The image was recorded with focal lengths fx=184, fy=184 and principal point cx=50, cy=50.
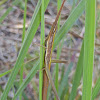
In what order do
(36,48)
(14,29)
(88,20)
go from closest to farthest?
(88,20), (36,48), (14,29)

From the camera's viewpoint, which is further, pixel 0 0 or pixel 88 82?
pixel 0 0

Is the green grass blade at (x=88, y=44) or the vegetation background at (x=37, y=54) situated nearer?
the green grass blade at (x=88, y=44)

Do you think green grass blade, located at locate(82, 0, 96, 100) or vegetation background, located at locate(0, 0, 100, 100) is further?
vegetation background, located at locate(0, 0, 100, 100)

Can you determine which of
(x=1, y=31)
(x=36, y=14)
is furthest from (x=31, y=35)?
(x=1, y=31)

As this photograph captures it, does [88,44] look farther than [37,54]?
No

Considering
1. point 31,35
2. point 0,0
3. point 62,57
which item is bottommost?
point 62,57

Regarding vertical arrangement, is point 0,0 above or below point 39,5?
above

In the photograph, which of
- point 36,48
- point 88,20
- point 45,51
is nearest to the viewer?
point 88,20

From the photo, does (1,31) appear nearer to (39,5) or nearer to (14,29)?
(14,29)
